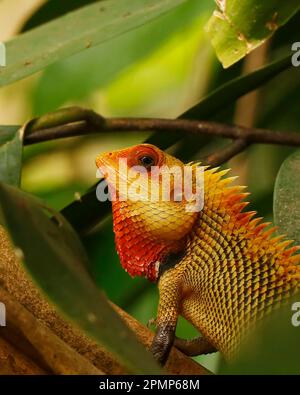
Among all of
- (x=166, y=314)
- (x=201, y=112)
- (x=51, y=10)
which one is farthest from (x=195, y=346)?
(x=51, y=10)

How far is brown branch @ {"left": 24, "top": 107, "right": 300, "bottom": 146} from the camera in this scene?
126cm

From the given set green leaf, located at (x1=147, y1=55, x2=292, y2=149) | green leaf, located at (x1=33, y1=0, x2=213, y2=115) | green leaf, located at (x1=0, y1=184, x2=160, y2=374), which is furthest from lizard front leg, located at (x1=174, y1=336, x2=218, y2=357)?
green leaf, located at (x1=33, y1=0, x2=213, y2=115)

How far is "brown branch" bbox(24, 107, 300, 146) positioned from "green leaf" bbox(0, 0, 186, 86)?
0.10 m

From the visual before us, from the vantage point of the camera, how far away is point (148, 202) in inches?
45.9

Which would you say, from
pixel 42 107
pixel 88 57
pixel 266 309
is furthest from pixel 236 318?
pixel 88 57

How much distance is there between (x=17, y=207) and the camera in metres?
0.68

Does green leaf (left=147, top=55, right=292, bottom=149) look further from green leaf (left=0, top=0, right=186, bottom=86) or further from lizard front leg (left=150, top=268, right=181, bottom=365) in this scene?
lizard front leg (left=150, top=268, right=181, bottom=365)

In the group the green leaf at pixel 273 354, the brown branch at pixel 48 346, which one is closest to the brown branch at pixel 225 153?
the green leaf at pixel 273 354

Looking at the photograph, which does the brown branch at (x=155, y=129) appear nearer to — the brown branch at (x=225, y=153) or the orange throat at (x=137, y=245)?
the brown branch at (x=225, y=153)

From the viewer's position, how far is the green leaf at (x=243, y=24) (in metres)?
1.20
